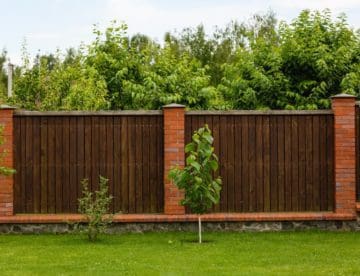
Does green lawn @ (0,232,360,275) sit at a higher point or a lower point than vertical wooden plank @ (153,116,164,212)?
lower

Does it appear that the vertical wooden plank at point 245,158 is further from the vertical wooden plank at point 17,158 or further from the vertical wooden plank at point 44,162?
the vertical wooden plank at point 17,158

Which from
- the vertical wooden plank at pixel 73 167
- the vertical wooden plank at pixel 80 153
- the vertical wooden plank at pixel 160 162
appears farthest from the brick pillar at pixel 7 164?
the vertical wooden plank at pixel 160 162

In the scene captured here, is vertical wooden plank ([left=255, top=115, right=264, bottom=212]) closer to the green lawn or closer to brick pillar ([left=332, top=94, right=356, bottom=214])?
the green lawn

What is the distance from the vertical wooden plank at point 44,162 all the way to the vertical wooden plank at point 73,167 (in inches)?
16.4

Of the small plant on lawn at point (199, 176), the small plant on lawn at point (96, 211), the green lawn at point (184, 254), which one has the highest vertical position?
the small plant on lawn at point (199, 176)

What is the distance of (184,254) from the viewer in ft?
36.4

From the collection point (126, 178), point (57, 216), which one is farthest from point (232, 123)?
point (57, 216)

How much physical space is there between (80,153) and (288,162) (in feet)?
11.9

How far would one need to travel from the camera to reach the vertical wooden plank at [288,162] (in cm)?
1378

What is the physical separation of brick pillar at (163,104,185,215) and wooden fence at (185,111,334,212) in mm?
235

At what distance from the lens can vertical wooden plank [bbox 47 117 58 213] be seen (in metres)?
13.7

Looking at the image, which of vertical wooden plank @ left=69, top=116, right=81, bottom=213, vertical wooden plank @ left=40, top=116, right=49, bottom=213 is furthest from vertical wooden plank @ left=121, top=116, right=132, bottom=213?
vertical wooden plank @ left=40, top=116, right=49, bottom=213

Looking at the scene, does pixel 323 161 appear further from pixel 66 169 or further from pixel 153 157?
pixel 66 169

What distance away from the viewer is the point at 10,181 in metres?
13.5
